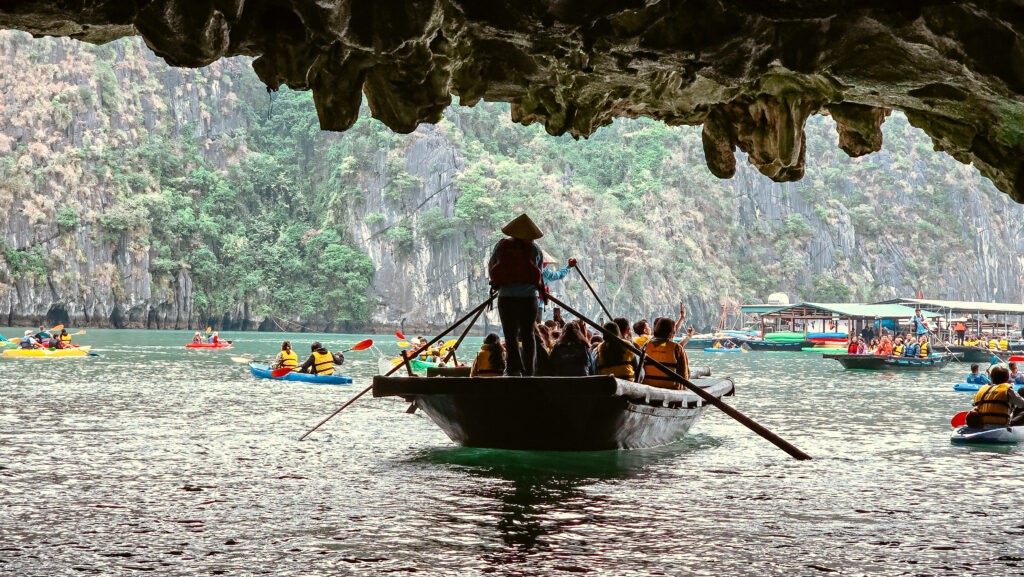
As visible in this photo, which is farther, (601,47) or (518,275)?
(518,275)

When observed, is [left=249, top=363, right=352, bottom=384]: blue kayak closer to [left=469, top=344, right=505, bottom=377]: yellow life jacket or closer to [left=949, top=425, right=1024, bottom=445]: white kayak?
[left=469, top=344, right=505, bottom=377]: yellow life jacket

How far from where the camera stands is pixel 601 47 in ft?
18.2

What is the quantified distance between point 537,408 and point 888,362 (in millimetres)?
27335

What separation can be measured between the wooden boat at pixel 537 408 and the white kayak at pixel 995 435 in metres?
4.23

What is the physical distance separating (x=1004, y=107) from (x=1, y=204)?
6589 centimetres

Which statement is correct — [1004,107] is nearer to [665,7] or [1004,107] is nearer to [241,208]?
[665,7]

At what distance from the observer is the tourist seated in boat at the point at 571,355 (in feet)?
36.1

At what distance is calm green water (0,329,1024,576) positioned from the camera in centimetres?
638

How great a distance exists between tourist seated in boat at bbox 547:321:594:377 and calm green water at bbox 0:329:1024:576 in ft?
3.12

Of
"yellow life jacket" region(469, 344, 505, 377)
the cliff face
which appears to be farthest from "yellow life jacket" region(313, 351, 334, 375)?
the cliff face

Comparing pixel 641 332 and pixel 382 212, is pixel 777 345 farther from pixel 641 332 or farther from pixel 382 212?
pixel 641 332

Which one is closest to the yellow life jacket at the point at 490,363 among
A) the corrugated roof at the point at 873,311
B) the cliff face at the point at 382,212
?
the corrugated roof at the point at 873,311

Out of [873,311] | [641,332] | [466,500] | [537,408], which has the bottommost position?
[466,500]

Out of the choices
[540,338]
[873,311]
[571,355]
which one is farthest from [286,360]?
[873,311]
